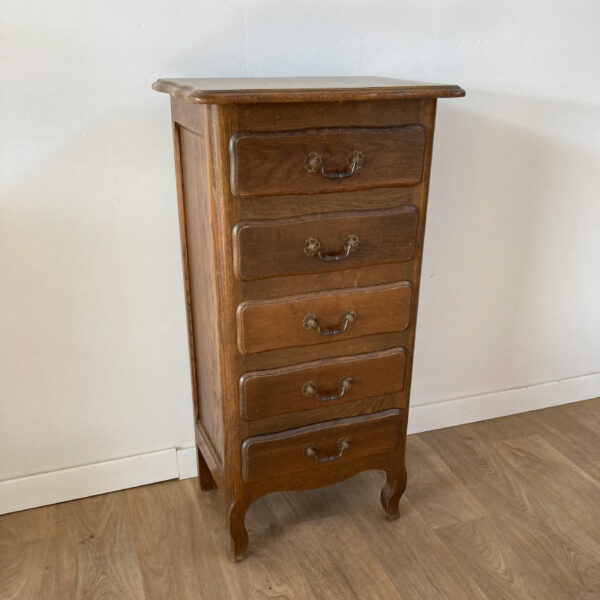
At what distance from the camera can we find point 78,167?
5.03ft

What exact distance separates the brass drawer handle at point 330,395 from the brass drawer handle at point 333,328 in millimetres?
130

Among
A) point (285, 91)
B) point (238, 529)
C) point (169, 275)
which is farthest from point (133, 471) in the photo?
point (285, 91)

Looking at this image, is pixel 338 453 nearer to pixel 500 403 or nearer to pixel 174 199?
pixel 174 199

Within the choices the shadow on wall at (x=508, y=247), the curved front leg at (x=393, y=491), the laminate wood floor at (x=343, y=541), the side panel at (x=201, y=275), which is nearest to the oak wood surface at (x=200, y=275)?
the side panel at (x=201, y=275)

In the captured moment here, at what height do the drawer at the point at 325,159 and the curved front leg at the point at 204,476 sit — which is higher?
the drawer at the point at 325,159

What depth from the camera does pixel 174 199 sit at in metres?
1.64

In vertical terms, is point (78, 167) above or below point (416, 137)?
below

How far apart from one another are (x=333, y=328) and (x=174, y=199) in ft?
1.80

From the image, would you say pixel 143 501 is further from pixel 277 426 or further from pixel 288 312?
pixel 288 312

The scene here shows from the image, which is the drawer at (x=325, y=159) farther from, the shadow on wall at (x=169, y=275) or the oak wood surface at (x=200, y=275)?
the shadow on wall at (x=169, y=275)

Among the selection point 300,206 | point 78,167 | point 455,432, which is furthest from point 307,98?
point 455,432

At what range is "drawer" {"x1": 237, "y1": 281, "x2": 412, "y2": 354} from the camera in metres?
1.35

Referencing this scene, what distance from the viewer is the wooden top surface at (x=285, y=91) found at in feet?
3.77

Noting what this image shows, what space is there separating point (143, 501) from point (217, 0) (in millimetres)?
1318
